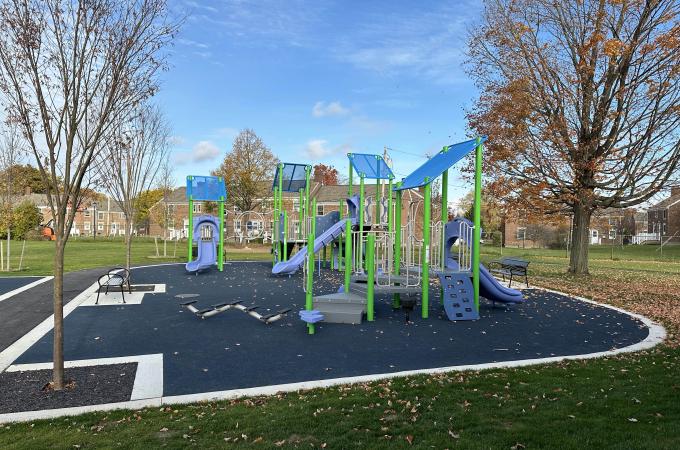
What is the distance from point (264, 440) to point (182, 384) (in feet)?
7.12

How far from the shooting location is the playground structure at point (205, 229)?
1952 centimetres

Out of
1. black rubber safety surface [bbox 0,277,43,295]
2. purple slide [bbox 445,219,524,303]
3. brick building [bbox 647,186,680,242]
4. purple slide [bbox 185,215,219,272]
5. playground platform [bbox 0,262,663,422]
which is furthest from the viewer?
brick building [bbox 647,186,680,242]

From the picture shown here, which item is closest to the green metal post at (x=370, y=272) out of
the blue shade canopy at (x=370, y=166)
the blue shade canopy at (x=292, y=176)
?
the blue shade canopy at (x=370, y=166)

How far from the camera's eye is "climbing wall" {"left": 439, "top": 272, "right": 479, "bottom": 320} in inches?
391

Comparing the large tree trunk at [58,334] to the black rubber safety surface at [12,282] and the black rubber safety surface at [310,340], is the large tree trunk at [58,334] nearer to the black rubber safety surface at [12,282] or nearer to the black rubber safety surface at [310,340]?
the black rubber safety surface at [310,340]

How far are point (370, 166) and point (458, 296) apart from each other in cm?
581

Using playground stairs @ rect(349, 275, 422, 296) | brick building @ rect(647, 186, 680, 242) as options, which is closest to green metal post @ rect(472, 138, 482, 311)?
playground stairs @ rect(349, 275, 422, 296)

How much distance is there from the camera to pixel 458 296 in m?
10.1

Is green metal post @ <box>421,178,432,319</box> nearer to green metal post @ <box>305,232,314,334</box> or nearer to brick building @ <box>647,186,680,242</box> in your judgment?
green metal post @ <box>305,232,314,334</box>

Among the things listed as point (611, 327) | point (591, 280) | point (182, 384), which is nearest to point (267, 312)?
point (182, 384)

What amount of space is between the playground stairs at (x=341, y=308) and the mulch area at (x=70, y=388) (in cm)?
404

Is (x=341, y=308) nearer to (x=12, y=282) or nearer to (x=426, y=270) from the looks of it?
(x=426, y=270)

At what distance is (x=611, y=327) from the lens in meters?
9.26

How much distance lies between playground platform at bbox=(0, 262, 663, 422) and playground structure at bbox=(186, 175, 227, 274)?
7.51 metres
